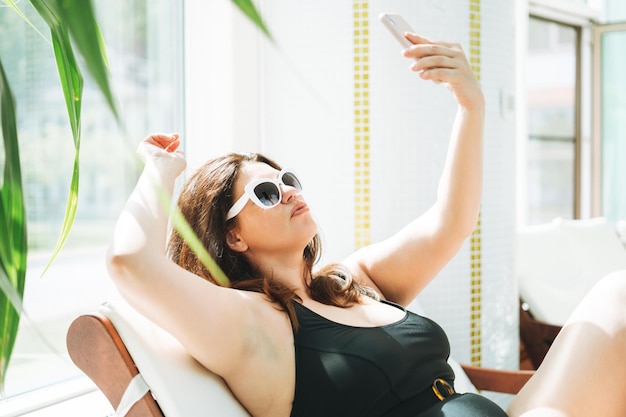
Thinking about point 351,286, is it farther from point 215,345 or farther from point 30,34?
point 30,34

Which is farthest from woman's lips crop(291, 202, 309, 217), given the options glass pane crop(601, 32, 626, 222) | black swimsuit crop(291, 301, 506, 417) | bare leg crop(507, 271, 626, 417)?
glass pane crop(601, 32, 626, 222)

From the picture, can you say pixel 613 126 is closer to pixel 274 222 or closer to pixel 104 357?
pixel 274 222

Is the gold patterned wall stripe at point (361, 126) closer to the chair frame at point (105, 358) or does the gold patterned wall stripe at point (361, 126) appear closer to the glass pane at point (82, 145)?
the glass pane at point (82, 145)

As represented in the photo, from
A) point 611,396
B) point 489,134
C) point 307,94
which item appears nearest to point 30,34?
point 307,94

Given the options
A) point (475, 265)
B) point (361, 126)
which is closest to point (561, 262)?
point (475, 265)

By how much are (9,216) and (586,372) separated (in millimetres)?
1494

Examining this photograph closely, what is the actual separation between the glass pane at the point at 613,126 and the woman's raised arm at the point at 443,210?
3975 mm

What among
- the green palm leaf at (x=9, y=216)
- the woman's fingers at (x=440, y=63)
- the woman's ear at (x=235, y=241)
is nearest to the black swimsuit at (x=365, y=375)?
the woman's ear at (x=235, y=241)

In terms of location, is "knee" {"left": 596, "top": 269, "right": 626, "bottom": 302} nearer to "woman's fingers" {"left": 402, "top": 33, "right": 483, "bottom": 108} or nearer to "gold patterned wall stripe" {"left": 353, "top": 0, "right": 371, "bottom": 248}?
"woman's fingers" {"left": 402, "top": 33, "right": 483, "bottom": 108}

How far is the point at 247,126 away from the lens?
2.76 metres

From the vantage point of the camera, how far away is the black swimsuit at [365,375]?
1555 mm

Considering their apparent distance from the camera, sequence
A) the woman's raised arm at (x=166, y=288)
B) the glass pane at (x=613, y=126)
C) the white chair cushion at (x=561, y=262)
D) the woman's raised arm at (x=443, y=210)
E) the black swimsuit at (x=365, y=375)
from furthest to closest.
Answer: the glass pane at (x=613, y=126) → the white chair cushion at (x=561, y=262) → the woman's raised arm at (x=443, y=210) → the black swimsuit at (x=365, y=375) → the woman's raised arm at (x=166, y=288)

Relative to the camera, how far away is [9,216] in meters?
0.52

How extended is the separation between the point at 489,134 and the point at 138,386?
1835mm
